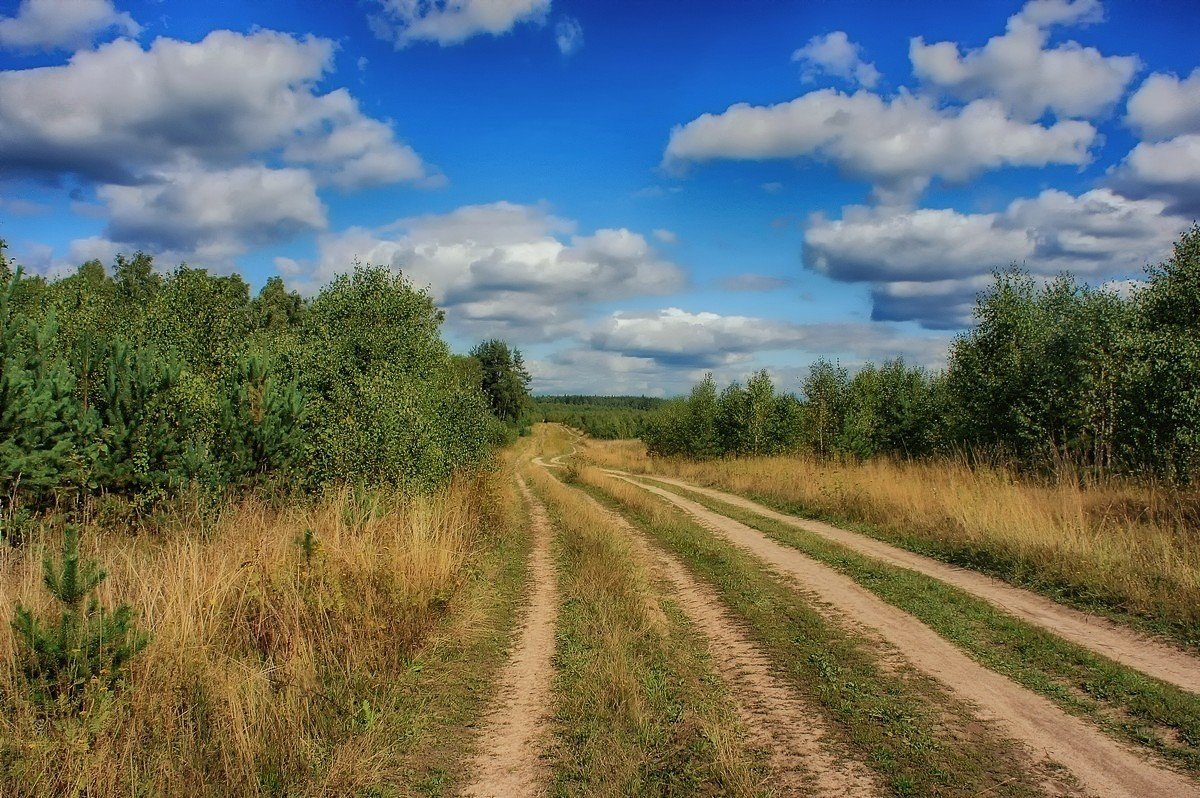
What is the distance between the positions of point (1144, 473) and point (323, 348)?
58.4 feet

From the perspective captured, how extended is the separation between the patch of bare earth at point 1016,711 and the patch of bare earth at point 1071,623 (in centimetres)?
149

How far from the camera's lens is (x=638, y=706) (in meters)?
5.66

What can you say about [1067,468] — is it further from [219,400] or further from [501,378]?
[501,378]

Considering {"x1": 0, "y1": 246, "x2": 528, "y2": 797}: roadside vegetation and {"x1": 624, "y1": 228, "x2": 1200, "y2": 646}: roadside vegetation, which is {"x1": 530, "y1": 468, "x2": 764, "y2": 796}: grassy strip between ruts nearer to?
{"x1": 0, "y1": 246, "x2": 528, "y2": 797}: roadside vegetation

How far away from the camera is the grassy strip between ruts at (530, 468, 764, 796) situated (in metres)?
4.62

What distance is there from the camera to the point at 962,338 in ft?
70.6

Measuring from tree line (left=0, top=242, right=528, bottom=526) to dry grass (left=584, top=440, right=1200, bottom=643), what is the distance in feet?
34.6

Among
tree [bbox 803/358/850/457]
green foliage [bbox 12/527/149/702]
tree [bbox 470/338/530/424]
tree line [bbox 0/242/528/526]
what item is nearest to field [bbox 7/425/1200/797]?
green foliage [bbox 12/527/149/702]

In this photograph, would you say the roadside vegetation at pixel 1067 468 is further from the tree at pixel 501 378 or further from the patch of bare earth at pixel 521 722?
the tree at pixel 501 378

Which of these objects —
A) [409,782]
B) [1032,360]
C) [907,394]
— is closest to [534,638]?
[409,782]

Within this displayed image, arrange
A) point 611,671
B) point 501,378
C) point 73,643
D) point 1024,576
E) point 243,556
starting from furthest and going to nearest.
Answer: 1. point 501,378
2. point 1024,576
3. point 243,556
4. point 611,671
5. point 73,643

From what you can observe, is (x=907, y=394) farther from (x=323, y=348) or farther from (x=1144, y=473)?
(x=323, y=348)

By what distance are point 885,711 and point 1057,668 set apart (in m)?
2.27

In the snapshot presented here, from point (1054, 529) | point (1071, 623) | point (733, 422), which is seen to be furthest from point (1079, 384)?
point (733, 422)
